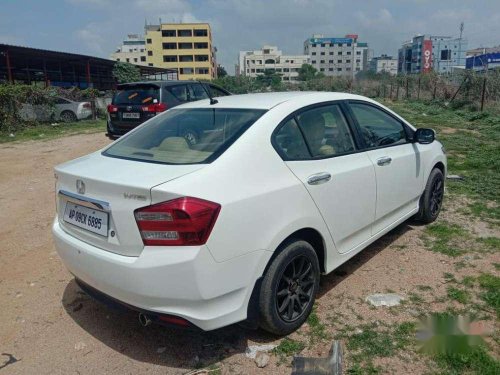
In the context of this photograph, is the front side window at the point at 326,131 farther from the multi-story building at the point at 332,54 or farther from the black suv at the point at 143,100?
the multi-story building at the point at 332,54

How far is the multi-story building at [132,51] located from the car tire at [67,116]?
3177 inches

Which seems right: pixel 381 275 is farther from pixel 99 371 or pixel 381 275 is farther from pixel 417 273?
pixel 99 371

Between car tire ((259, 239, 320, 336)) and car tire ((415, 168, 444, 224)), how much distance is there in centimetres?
218

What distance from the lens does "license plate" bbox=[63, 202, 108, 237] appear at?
8.00ft

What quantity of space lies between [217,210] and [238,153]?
1.47 ft

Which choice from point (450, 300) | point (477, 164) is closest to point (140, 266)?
point (450, 300)

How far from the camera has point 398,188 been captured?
3.86 meters

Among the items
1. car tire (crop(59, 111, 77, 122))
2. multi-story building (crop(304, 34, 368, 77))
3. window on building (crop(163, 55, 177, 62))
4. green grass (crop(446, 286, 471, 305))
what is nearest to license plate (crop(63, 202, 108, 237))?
green grass (crop(446, 286, 471, 305))

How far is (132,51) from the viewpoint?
111 meters

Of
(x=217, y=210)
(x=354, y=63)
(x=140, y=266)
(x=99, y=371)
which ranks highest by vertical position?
(x=354, y=63)

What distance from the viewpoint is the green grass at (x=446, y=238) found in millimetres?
4019

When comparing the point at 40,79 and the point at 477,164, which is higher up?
the point at 40,79

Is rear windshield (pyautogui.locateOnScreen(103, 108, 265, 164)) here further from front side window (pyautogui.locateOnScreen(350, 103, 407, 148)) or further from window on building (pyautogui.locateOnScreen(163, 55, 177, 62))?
window on building (pyautogui.locateOnScreen(163, 55, 177, 62))

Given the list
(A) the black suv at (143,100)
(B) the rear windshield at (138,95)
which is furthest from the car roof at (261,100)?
(B) the rear windshield at (138,95)
